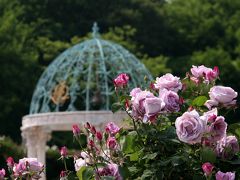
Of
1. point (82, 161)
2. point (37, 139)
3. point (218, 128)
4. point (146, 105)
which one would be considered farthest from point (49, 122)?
point (218, 128)

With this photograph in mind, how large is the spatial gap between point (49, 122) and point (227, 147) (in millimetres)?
15378

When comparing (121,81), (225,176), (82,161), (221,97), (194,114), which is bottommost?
(225,176)

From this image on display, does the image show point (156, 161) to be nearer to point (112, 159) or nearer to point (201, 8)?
point (112, 159)

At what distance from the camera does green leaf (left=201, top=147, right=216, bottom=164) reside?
178 inches

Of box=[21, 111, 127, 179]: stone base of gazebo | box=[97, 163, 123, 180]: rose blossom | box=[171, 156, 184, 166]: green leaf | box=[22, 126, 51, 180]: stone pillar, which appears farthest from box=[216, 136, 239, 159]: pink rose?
box=[22, 126, 51, 180]: stone pillar

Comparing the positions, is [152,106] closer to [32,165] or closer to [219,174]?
[219,174]

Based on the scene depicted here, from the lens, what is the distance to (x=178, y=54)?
4300cm

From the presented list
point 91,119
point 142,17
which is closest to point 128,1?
point 142,17

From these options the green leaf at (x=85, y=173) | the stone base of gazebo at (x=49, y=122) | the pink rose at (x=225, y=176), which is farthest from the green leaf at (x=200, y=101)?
the stone base of gazebo at (x=49, y=122)

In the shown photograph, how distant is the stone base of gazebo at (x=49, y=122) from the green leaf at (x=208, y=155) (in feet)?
44.5

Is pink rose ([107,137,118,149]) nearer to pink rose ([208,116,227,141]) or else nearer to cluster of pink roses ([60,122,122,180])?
cluster of pink roses ([60,122,122,180])

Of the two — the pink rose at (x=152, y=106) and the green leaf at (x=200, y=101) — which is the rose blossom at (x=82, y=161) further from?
the green leaf at (x=200, y=101)

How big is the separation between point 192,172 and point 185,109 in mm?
509

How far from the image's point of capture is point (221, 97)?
4.91 m
